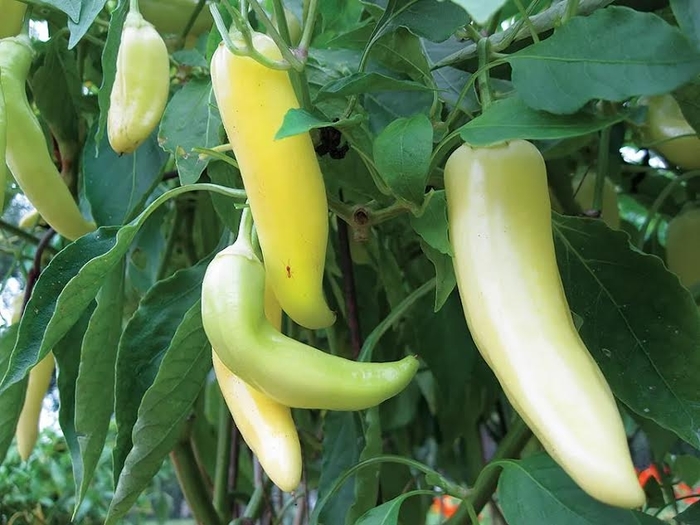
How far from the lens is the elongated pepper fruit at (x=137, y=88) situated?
347 mm

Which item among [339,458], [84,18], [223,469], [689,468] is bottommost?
[689,468]

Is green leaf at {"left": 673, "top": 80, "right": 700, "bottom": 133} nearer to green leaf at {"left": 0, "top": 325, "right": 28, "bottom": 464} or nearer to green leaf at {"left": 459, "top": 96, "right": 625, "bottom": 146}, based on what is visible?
green leaf at {"left": 459, "top": 96, "right": 625, "bottom": 146}

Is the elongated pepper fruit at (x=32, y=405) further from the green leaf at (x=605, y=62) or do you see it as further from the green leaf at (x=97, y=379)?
the green leaf at (x=605, y=62)

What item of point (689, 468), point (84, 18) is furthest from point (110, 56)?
point (689, 468)

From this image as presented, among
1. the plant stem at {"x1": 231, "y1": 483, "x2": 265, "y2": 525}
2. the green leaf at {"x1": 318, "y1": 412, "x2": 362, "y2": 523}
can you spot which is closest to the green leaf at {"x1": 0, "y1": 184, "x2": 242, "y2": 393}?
the green leaf at {"x1": 318, "y1": 412, "x2": 362, "y2": 523}

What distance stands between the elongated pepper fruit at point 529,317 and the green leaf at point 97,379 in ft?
0.74

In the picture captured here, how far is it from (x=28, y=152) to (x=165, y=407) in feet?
0.52

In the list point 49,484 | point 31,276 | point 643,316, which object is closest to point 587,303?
point 643,316

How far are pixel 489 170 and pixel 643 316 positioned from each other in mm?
124

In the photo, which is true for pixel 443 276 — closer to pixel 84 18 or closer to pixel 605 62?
pixel 605 62

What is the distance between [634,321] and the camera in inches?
14.4

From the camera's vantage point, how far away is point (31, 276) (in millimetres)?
587

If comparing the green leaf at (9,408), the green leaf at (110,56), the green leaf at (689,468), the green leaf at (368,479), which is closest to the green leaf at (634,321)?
the green leaf at (368,479)

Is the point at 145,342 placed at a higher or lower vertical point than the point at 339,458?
higher
